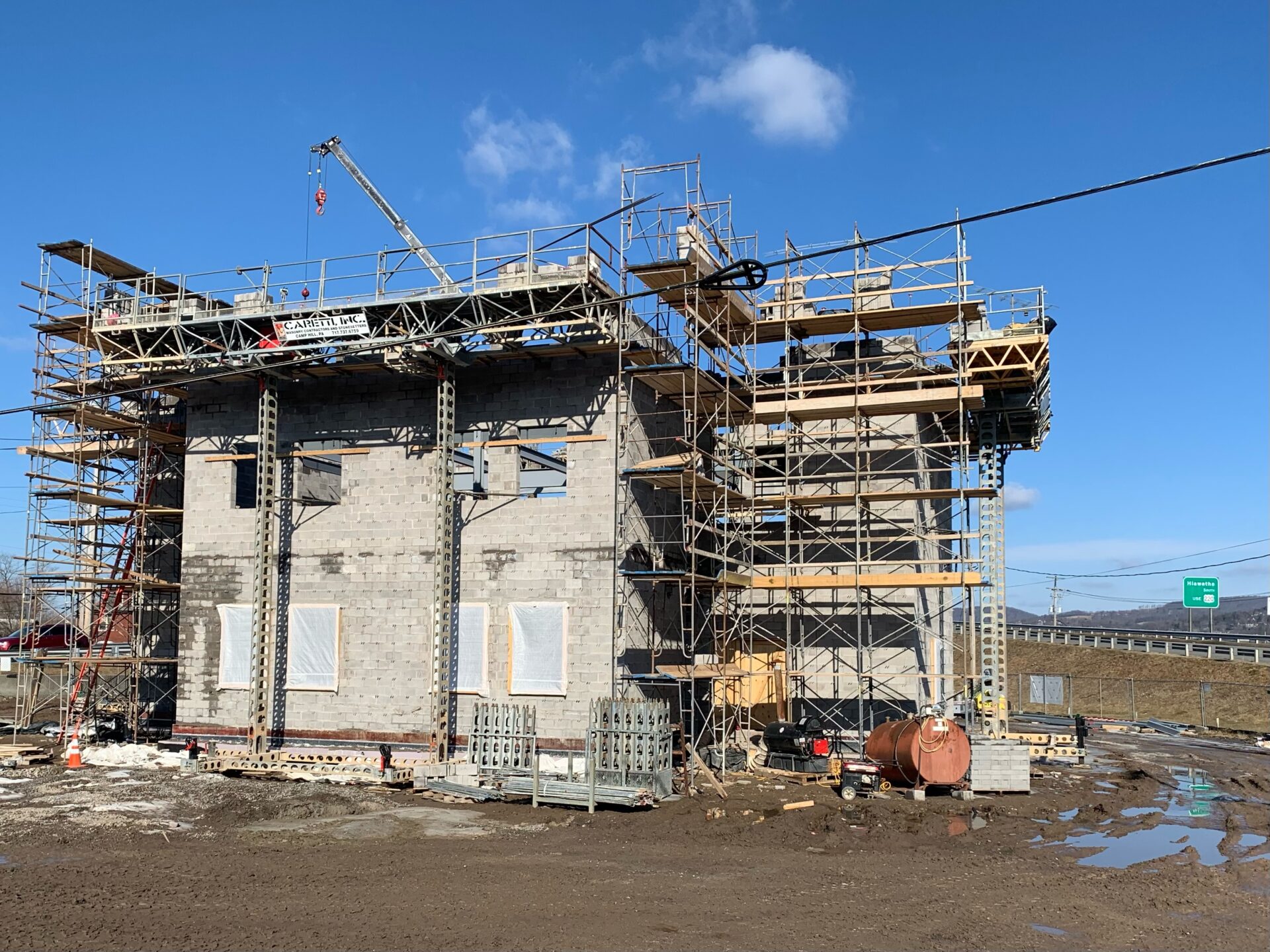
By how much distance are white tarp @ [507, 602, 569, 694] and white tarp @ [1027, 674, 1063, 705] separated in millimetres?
20300

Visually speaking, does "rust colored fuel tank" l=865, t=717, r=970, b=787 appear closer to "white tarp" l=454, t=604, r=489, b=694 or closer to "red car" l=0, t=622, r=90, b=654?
"white tarp" l=454, t=604, r=489, b=694

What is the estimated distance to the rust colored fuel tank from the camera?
20266 mm

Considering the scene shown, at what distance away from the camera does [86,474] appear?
97.1 feet

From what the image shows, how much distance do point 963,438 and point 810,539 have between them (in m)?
4.35

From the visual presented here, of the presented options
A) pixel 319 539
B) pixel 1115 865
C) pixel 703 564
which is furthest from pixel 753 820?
pixel 319 539

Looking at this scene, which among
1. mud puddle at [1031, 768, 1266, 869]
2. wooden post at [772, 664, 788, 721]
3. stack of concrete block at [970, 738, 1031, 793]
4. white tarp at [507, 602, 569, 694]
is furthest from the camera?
wooden post at [772, 664, 788, 721]

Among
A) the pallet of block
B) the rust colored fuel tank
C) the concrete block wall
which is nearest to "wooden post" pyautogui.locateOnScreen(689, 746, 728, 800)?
the concrete block wall

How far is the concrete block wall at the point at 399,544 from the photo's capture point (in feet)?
78.1

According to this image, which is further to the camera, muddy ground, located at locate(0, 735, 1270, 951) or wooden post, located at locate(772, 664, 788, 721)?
wooden post, located at locate(772, 664, 788, 721)

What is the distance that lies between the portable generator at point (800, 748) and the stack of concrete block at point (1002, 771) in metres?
3.11

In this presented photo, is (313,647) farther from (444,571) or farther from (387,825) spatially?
(387,825)

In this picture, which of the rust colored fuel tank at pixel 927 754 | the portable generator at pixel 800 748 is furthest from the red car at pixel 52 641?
the rust colored fuel tank at pixel 927 754

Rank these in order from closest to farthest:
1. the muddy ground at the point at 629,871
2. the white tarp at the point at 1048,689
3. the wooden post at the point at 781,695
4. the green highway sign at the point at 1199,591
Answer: the muddy ground at the point at 629,871 < the wooden post at the point at 781,695 < the white tarp at the point at 1048,689 < the green highway sign at the point at 1199,591

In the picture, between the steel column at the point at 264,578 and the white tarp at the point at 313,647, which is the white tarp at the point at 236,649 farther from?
the white tarp at the point at 313,647
